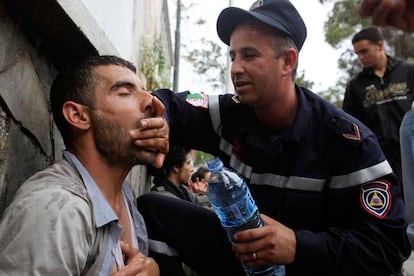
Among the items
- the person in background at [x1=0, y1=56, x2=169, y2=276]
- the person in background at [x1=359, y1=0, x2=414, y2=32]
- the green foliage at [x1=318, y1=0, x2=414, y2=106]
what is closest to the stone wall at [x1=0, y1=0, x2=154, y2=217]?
the person in background at [x1=0, y1=56, x2=169, y2=276]

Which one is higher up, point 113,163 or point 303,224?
point 113,163

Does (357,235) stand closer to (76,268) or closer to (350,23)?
(76,268)

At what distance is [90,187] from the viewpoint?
1.71m

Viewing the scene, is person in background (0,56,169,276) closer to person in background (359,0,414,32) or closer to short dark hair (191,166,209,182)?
person in background (359,0,414,32)

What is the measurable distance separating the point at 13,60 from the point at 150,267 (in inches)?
36.8

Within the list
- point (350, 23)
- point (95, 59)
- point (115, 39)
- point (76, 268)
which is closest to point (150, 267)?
point (76, 268)

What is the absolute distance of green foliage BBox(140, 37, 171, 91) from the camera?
5.01m

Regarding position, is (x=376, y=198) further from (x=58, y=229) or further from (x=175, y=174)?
(x=175, y=174)

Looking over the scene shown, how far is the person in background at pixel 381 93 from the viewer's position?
383 centimetres

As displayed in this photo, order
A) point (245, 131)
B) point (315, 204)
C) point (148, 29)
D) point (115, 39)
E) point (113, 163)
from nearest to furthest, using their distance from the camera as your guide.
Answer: point (113, 163) → point (315, 204) → point (245, 131) → point (115, 39) → point (148, 29)

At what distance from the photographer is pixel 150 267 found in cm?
183

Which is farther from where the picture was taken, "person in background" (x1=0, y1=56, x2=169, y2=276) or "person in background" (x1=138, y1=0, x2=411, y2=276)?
"person in background" (x1=138, y1=0, x2=411, y2=276)

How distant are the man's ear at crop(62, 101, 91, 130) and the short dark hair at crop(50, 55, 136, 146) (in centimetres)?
2

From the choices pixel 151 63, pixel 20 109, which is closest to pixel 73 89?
pixel 20 109
